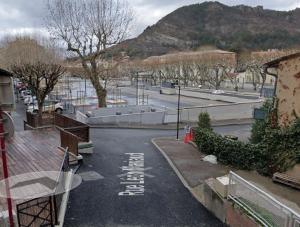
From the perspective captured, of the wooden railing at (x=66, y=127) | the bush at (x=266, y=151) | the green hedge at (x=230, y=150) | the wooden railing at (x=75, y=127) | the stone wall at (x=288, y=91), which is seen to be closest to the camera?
the stone wall at (x=288, y=91)

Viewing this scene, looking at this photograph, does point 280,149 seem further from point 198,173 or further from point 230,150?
point 198,173

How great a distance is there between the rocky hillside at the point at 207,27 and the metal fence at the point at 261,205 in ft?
442

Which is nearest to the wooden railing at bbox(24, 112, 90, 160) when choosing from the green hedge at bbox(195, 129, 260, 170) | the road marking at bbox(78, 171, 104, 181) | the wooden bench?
the road marking at bbox(78, 171, 104, 181)

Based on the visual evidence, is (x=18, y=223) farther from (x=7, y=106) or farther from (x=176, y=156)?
(x=176, y=156)

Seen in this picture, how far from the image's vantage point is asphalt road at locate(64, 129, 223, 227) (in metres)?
8.17

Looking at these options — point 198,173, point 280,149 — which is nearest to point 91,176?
point 198,173

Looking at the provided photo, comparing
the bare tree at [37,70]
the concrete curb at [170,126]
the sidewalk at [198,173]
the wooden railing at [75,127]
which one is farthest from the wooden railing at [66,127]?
the concrete curb at [170,126]

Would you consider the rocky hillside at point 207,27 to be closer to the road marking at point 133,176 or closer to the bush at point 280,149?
the road marking at point 133,176

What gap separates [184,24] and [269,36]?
66.0 metres

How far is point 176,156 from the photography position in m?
13.9

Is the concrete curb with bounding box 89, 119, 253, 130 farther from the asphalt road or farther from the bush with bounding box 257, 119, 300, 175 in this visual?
the bush with bounding box 257, 119, 300, 175

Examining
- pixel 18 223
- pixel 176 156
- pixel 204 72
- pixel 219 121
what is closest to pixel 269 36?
pixel 204 72

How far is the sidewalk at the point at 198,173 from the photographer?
8806 mm

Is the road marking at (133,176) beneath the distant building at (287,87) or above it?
beneath
